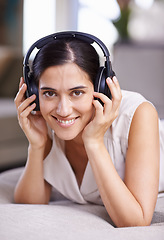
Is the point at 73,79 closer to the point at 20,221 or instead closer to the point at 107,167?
the point at 107,167

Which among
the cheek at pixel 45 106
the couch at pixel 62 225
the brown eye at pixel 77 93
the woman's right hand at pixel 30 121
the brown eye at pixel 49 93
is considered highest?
the brown eye at pixel 77 93

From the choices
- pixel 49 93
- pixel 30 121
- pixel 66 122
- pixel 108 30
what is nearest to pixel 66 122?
pixel 66 122

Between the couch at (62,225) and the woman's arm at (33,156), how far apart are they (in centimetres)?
20

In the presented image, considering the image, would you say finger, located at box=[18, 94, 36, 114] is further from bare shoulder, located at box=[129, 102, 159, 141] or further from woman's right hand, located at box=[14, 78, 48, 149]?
bare shoulder, located at box=[129, 102, 159, 141]

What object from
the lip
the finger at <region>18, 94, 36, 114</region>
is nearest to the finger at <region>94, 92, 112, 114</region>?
the lip

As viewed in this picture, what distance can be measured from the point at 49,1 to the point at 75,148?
3.55 metres

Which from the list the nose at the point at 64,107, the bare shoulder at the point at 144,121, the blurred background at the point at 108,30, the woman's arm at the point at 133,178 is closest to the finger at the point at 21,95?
the nose at the point at 64,107

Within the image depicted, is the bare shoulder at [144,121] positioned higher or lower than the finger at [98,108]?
lower

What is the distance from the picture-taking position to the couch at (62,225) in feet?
3.18

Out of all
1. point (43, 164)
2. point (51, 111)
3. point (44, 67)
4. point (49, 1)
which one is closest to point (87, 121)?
point (51, 111)

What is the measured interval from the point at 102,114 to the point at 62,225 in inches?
13.9

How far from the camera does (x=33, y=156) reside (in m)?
1.39

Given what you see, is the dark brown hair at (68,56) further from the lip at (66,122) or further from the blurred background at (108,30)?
the blurred background at (108,30)

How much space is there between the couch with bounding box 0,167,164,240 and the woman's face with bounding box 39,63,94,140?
251 mm
